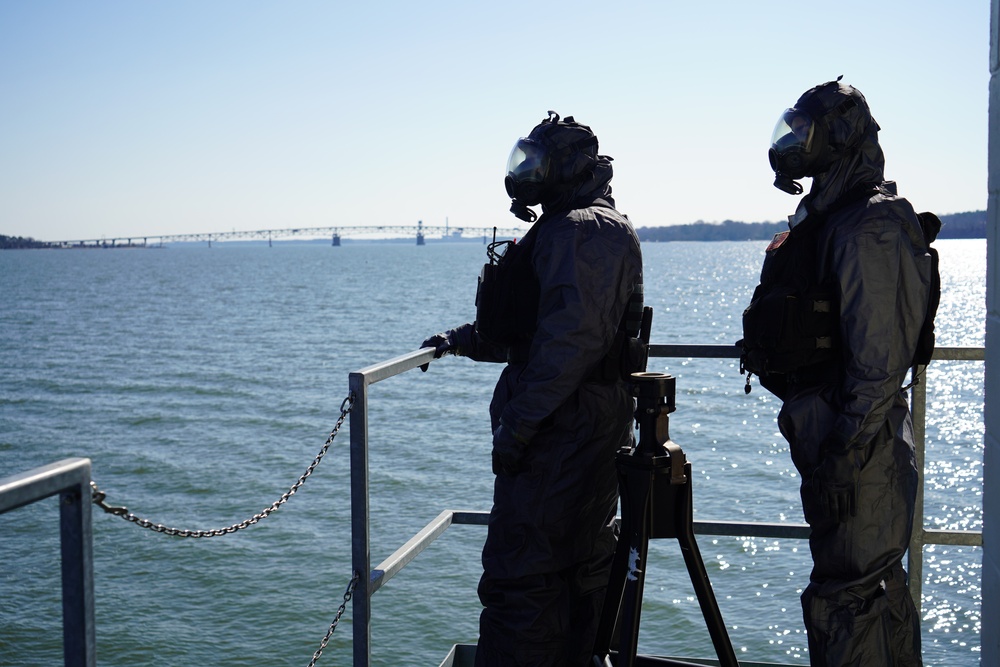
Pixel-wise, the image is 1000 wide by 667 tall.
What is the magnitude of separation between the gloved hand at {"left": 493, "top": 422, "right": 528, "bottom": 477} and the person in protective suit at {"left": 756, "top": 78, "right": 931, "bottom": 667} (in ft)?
2.95

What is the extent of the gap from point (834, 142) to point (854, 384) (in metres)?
0.82

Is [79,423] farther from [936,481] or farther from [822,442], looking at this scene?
[822,442]

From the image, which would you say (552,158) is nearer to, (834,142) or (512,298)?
(512,298)

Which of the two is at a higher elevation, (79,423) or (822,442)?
(822,442)

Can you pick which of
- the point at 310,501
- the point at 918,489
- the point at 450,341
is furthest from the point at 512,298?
the point at 310,501

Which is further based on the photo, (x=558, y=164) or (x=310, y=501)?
(x=310, y=501)

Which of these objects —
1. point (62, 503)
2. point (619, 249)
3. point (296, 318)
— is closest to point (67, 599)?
point (62, 503)

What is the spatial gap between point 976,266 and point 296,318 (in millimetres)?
106932

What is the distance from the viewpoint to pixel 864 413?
9.95ft

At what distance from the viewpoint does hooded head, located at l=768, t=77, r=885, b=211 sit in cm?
328

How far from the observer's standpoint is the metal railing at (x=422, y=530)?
3.12 m

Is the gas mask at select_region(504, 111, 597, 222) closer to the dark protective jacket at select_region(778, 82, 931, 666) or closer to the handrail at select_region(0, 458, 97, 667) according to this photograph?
the dark protective jacket at select_region(778, 82, 931, 666)

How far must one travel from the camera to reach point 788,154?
3342 millimetres

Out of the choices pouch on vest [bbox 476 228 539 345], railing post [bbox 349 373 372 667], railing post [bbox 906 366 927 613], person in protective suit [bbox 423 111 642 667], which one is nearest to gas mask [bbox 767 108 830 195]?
person in protective suit [bbox 423 111 642 667]
